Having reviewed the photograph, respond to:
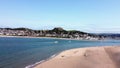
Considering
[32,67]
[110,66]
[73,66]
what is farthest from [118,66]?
[32,67]

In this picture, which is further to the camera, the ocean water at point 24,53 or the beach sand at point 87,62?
the ocean water at point 24,53

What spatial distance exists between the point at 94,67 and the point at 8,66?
9.07 metres

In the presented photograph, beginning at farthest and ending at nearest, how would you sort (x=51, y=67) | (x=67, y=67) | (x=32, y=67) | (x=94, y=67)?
(x=32, y=67)
(x=51, y=67)
(x=67, y=67)
(x=94, y=67)

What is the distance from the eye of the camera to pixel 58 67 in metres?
19.9

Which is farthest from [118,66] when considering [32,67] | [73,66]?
[32,67]

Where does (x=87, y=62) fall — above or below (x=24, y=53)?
above

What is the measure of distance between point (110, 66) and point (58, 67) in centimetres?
426

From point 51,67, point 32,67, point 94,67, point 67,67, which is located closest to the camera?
point 94,67

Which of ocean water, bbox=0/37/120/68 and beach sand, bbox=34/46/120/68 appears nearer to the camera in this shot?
beach sand, bbox=34/46/120/68

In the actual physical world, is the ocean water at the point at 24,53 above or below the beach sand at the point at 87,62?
below

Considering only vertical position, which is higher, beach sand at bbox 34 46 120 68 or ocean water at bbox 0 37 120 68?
beach sand at bbox 34 46 120 68

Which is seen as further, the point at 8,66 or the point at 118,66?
the point at 8,66

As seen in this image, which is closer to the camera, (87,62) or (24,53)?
(87,62)

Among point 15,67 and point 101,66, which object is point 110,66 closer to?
point 101,66
